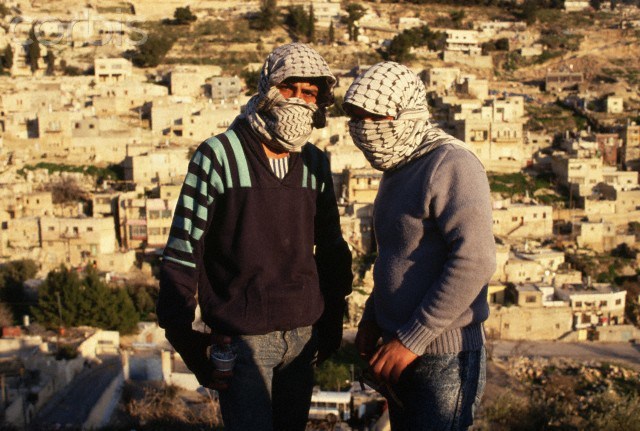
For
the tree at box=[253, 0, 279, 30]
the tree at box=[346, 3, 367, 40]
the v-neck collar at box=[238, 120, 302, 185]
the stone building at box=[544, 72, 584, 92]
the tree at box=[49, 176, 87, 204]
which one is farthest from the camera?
the tree at box=[253, 0, 279, 30]

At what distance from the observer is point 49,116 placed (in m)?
22.4

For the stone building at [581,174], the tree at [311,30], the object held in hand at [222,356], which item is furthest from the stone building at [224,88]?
the object held in hand at [222,356]

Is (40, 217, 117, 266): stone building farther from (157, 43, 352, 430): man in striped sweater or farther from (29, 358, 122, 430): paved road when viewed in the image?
(157, 43, 352, 430): man in striped sweater

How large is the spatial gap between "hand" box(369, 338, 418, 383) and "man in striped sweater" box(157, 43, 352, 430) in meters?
0.34

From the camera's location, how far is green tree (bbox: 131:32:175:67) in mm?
32594

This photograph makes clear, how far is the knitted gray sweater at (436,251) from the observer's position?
211 centimetres

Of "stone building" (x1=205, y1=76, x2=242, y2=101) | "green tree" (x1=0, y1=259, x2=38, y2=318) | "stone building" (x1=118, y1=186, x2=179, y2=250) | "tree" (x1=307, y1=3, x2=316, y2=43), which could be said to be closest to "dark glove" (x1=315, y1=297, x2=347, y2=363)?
"green tree" (x1=0, y1=259, x2=38, y2=318)

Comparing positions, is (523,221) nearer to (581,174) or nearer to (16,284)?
(581,174)

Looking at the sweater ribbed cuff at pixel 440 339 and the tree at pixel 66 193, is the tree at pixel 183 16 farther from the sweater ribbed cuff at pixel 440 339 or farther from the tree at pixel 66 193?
the sweater ribbed cuff at pixel 440 339

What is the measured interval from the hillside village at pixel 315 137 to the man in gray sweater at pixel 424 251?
7347 mm

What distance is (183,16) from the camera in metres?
38.6

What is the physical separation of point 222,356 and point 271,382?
219 mm

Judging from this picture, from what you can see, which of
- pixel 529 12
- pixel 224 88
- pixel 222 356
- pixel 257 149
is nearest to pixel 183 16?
pixel 224 88

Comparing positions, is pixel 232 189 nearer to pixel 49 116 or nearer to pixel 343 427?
pixel 343 427
